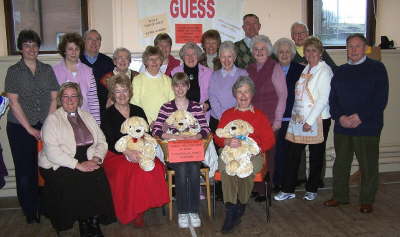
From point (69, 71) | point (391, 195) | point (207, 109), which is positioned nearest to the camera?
point (69, 71)

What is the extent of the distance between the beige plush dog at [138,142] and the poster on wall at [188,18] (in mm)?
1505

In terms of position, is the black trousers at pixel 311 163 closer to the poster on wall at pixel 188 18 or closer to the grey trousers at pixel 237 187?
the grey trousers at pixel 237 187

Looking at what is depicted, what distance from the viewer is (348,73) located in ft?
11.7

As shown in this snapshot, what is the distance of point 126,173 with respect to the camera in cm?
329

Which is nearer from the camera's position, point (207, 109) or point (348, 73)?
point (348, 73)

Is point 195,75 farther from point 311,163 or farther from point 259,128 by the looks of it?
point 311,163

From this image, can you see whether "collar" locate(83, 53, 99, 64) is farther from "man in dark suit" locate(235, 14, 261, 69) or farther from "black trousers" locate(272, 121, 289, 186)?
"black trousers" locate(272, 121, 289, 186)

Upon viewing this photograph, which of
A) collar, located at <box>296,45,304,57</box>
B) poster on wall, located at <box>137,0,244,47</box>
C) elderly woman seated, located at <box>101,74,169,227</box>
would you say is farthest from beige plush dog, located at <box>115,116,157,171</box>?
collar, located at <box>296,45,304,57</box>

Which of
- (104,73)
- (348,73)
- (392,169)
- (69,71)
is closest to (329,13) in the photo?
(348,73)

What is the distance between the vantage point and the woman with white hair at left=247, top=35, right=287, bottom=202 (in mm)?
3678

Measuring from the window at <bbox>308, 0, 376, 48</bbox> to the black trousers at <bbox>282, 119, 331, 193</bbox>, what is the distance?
62.9 inches

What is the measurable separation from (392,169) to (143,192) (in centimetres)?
328

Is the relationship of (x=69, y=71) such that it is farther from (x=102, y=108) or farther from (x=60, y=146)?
(x=60, y=146)

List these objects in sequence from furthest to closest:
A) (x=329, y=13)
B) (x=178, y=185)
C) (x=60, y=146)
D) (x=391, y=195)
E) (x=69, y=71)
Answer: (x=329, y=13), (x=391, y=195), (x=69, y=71), (x=178, y=185), (x=60, y=146)
